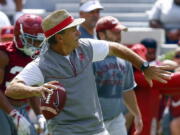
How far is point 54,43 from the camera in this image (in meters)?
4.88

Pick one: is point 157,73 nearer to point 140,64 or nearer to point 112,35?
point 140,64

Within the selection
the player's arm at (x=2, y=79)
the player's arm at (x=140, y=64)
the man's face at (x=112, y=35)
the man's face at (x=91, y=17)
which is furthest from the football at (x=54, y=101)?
A: the man's face at (x=91, y=17)

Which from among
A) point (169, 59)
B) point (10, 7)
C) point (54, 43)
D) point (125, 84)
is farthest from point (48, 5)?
point (54, 43)

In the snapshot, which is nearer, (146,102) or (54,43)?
(54,43)

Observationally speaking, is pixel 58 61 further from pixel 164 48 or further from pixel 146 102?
pixel 164 48

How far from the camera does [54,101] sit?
14.9 feet

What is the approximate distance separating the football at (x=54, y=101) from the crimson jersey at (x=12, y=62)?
1137 mm

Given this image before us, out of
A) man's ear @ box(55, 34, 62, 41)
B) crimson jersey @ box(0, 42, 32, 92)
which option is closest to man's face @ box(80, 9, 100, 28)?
crimson jersey @ box(0, 42, 32, 92)

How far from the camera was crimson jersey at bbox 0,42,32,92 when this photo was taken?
18.5 feet

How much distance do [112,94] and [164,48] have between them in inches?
133

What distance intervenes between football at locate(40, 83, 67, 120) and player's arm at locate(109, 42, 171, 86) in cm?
69

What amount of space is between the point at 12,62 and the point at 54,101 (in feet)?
3.93

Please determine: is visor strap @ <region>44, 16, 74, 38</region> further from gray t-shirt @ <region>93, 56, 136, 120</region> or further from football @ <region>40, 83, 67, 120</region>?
gray t-shirt @ <region>93, 56, 136, 120</region>

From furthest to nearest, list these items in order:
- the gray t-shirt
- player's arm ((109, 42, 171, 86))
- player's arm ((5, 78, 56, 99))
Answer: the gray t-shirt, player's arm ((109, 42, 171, 86)), player's arm ((5, 78, 56, 99))
